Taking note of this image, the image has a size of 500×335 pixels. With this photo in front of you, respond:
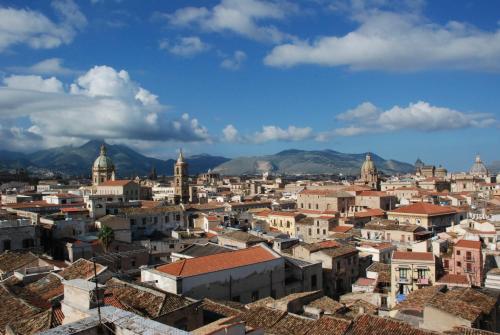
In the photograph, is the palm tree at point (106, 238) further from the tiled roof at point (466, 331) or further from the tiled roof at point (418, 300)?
the tiled roof at point (466, 331)

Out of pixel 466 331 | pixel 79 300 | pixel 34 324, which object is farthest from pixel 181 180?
pixel 79 300

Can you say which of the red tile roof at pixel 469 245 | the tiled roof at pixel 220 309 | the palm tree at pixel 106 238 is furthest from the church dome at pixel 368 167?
the tiled roof at pixel 220 309

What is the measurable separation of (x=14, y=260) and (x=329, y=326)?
21913 millimetres

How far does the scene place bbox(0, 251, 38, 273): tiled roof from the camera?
30516 millimetres

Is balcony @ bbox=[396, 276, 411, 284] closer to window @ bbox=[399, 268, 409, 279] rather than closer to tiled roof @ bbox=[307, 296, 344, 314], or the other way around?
window @ bbox=[399, 268, 409, 279]

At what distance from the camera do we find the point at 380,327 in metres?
18.7

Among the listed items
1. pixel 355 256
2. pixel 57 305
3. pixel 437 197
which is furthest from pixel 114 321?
pixel 437 197

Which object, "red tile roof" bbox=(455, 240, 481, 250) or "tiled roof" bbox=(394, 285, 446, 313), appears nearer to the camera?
"tiled roof" bbox=(394, 285, 446, 313)

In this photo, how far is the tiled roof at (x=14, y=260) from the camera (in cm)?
3052

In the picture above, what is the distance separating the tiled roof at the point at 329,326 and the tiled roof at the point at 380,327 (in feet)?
1.13

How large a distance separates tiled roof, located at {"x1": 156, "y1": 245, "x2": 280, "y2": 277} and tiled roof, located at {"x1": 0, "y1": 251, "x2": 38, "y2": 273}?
33.5 ft

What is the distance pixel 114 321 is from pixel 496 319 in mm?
19545

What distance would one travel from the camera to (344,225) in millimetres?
60594

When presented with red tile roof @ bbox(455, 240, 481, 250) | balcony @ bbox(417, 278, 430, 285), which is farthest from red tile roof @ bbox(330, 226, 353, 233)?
balcony @ bbox(417, 278, 430, 285)
